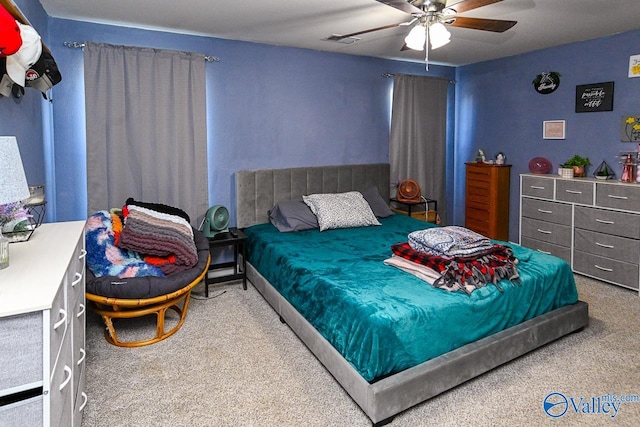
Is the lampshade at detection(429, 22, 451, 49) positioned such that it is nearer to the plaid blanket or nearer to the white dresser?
the plaid blanket

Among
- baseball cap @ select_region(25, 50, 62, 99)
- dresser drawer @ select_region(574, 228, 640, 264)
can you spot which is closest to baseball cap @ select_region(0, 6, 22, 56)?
baseball cap @ select_region(25, 50, 62, 99)

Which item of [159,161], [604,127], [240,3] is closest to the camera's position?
[240,3]

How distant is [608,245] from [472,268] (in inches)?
89.0

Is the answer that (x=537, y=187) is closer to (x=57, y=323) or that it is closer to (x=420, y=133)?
(x=420, y=133)

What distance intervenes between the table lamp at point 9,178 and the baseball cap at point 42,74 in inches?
42.1

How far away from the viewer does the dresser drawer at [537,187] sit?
14.6 ft

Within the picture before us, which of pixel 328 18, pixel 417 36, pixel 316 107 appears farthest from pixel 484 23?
pixel 316 107

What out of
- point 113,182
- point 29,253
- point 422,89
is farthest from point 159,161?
point 422,89

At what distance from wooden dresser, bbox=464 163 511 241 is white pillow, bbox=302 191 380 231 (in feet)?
5.63

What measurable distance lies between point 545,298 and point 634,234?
1.64 m

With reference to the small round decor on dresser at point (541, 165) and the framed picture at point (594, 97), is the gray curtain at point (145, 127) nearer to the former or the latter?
the small round decor on dresser at point (541, 165)

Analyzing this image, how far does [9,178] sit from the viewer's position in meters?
1.44

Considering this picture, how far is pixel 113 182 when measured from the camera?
3.75 meters

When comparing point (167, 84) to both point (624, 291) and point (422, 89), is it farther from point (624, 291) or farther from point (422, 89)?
point (624, 291)
